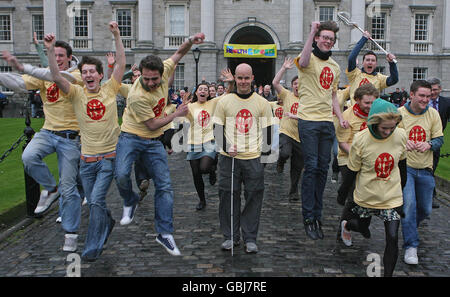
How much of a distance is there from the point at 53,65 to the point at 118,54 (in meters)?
0.82

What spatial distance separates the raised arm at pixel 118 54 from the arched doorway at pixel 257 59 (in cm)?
2896

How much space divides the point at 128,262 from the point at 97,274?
0.45m

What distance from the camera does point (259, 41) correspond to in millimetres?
37312

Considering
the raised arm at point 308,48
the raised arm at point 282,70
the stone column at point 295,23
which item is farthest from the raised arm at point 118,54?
the stone column at point 295,23

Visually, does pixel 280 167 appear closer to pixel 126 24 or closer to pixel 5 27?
pixel 126 24

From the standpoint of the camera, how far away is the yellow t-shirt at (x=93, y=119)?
5438 millimetres

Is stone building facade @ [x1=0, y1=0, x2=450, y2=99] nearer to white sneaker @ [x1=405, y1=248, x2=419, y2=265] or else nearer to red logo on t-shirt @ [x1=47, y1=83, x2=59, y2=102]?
red logo on t-shirt @ [x1=47, y1=83, x2=59, y2=102]

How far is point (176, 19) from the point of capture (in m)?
34.7

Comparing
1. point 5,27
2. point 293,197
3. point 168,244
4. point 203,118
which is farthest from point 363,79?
point 5,27

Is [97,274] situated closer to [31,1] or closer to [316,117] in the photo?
[316,117]

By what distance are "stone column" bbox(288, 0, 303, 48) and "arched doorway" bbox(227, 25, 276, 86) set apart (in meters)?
1.65

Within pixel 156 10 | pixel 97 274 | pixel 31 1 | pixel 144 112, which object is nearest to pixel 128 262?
pixel 97 274

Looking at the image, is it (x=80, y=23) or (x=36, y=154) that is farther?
(x=80, y=23)

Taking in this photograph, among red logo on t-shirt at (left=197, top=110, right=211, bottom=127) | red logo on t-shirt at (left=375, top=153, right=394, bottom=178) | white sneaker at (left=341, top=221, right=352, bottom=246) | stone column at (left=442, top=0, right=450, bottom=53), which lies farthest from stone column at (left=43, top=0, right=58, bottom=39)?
red logo on t-shirt at (left=375, top=153, right=394, bottom=178)
